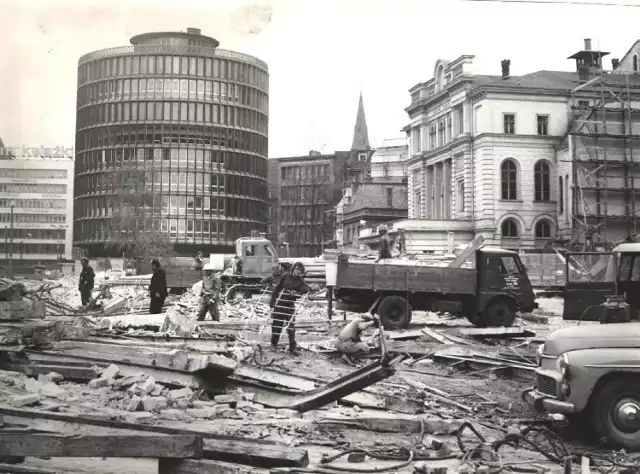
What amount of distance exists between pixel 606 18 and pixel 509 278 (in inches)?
337

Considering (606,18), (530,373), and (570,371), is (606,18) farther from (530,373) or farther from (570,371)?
(570,371)

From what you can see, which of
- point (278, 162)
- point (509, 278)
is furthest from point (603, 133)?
point (278, 162)

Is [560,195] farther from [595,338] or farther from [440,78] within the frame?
[595,338]

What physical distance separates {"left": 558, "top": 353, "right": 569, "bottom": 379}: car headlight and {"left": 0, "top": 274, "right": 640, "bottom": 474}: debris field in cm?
76

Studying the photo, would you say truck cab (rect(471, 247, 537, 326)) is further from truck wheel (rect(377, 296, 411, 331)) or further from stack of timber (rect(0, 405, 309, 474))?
stack of timber (rect(0, 405, 309, 474))

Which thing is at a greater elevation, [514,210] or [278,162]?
[278,162]

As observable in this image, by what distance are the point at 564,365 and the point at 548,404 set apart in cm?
49

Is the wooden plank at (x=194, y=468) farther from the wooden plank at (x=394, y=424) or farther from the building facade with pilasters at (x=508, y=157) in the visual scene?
the building facade with pilasters at (x=508, y=157)

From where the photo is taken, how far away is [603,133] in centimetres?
5075

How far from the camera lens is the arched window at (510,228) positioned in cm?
5556

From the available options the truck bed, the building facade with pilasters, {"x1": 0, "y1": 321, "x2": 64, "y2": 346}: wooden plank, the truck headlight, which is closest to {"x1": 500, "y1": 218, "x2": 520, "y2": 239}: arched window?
the building facade with pilasters

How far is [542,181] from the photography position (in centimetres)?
5631

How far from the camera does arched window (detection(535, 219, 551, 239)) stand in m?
55.7

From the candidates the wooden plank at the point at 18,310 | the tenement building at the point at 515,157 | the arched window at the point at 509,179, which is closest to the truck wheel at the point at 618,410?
the wooden plank at the point at 18,310
